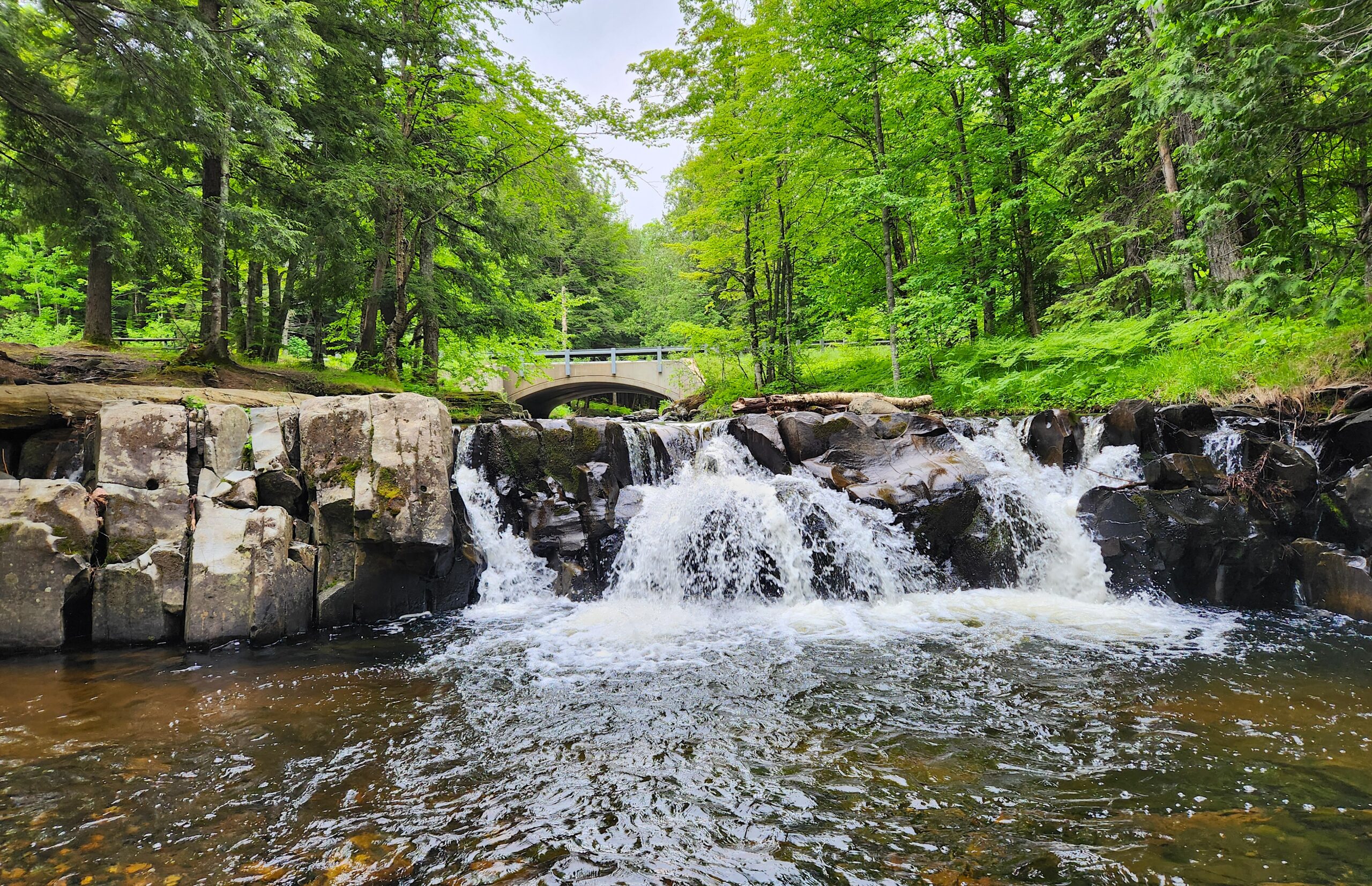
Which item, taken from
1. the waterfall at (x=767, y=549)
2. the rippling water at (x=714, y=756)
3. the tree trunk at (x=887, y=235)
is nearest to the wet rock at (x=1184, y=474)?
the rippling water at (x=714, y=756)

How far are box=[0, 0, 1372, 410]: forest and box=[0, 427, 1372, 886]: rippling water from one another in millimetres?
5171

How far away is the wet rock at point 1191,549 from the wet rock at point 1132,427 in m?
0.89

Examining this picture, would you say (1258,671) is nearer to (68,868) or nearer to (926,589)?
(926,589)

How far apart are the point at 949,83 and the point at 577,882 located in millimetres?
14799

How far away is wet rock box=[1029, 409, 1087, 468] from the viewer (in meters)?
8.52

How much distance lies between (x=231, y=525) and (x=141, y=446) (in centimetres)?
134

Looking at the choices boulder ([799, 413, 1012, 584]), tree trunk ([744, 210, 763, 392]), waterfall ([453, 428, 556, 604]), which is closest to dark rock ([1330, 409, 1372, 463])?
boulder ([799, 413, 1012, 584])

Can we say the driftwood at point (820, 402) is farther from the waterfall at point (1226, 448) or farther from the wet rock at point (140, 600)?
the wet rock at point (140, 600)

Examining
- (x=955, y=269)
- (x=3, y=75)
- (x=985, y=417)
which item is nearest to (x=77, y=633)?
(x=3, y=75)

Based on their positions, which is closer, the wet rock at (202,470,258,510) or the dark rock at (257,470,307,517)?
→ the wet rock at (202,470,258,510)

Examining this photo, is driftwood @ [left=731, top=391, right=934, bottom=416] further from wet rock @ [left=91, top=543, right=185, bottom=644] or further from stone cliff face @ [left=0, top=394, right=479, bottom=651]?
wet rock @ [left=91, top=543, right=185, bottom=644]

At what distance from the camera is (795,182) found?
561 inches

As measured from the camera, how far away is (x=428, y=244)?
542 inches

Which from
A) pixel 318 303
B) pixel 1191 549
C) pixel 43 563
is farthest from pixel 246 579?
pixel 1191 549
